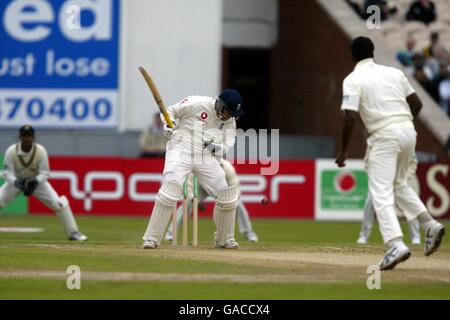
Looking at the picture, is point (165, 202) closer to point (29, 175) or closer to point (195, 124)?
point (195, 124)

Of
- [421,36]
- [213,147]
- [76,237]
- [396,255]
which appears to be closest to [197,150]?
[213,147]

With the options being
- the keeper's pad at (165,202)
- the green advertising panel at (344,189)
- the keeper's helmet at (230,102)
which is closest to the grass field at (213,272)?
the keeper's pad at (165,202)

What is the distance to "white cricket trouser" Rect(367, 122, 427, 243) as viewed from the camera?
41.4 ft

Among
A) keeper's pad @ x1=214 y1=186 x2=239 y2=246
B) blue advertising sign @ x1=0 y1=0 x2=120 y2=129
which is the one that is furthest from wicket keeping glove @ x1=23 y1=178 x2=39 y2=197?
blue advertising sign @ x1=0 y1=0 x2=120 y2=129

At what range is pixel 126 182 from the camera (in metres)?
27.7

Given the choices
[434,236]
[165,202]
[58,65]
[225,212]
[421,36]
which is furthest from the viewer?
[421,36]

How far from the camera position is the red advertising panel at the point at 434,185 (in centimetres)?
2783

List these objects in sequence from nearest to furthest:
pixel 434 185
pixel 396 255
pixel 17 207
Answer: pixel 396 255, pixel 17 207, pixel 434 185

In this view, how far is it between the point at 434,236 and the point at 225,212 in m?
3.04

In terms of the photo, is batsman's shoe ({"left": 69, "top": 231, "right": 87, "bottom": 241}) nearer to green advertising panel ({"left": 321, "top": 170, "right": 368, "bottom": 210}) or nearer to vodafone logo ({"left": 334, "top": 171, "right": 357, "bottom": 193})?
green advertising panel ({"left": 321, "top": 170, "right": 368, "bottom": 210})

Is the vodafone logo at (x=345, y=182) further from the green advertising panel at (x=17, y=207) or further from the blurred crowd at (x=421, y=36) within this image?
the green advertising panel at (x=17, y=207)

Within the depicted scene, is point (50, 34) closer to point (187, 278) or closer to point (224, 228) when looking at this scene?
point (224, 228)

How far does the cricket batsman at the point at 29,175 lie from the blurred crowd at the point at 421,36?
42.4 feet

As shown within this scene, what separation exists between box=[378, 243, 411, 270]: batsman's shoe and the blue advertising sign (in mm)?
19320
